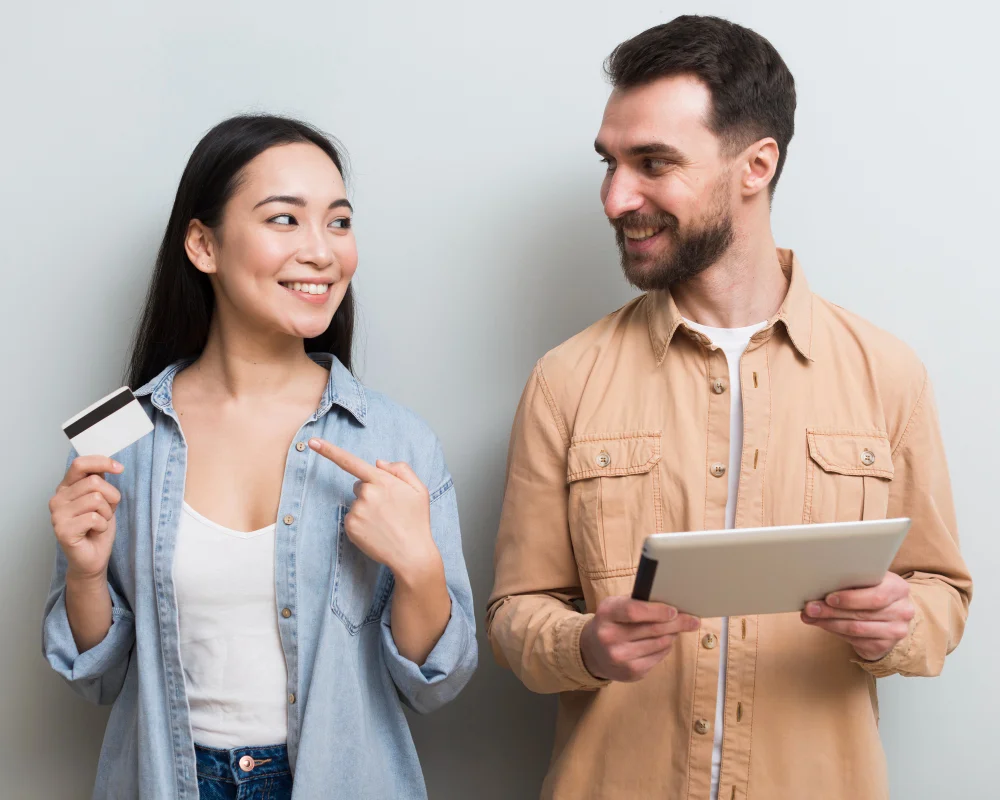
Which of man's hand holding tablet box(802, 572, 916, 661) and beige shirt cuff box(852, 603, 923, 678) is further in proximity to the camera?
beige shirt cuff box(852, 603, 923, 678)

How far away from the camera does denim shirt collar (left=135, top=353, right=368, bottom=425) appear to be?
176cm

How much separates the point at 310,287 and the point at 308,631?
1.91 feet

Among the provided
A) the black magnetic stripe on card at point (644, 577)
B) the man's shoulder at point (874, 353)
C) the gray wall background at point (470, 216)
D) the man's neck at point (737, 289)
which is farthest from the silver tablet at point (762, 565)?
the gray wall background at point (470, 216)

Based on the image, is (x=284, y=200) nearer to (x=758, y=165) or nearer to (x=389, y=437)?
(x=389, y=437)

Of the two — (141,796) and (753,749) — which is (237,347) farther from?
(753,749)

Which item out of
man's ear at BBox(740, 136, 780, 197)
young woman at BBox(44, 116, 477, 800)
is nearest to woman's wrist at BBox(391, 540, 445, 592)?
young woman at BBox(44, 116, 477, 800)

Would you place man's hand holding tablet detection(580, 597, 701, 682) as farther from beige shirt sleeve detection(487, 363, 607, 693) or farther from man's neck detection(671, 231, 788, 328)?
man's neck detection(671, 231, 788, 328)

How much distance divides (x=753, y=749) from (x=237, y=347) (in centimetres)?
111

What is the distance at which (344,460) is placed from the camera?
160cm

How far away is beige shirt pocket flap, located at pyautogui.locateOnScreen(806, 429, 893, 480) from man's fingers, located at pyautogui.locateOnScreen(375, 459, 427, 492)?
650 millimetres

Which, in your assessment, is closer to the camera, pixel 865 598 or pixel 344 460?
pixel 865 598

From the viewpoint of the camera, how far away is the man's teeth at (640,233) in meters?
1.69

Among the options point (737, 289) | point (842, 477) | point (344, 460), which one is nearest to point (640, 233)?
point (737, 289)

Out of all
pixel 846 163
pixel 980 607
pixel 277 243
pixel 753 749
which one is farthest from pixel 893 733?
pixel 277 243
